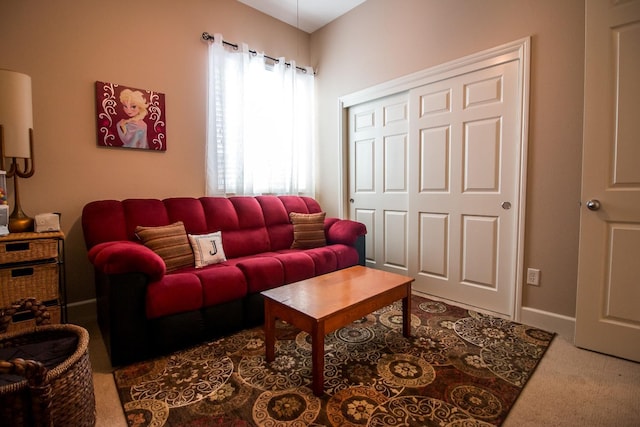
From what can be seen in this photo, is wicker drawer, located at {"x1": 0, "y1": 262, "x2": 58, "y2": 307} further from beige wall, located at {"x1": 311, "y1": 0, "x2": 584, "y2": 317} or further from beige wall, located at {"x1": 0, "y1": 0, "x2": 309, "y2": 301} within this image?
beige wall, located at {"x1": 311, "y1": 0, "x2": 584, "y2": 317}

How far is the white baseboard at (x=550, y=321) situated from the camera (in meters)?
2.13

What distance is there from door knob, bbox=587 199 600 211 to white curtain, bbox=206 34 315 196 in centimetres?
269

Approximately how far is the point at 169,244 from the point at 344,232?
1.54m

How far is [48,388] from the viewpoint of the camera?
106 cm

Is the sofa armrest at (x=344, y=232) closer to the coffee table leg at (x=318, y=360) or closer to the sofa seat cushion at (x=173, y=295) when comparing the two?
the sofa seat cushion at (x=173, y=295)

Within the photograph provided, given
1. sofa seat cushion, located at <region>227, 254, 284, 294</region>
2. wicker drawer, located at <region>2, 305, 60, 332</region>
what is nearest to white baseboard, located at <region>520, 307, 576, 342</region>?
sofa seat cushion, located at <region>227, 254, 284, 294</region>

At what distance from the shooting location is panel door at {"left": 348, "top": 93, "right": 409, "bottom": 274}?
317cm

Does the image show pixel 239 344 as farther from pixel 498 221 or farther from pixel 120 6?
pixel 120 6

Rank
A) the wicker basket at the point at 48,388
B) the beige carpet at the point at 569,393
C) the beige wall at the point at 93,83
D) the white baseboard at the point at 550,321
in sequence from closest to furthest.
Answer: the wicker basket at the point at 48,388
the beige carpet at the point at 569,393
the white baseboard at the point at 550,321
the beige wall at the point at 93,83

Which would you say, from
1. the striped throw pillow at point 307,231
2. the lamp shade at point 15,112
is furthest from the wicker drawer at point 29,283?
the striped throw pillow at point 307,231

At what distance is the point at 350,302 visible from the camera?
167cm

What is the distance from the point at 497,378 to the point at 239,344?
5.03ft

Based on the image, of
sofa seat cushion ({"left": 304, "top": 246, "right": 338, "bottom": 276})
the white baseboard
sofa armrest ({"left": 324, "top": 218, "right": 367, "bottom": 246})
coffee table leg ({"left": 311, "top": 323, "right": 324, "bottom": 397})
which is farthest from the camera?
sofa armrest ({"left": 324, "top": 218, "right": 367, "bottom": 246})

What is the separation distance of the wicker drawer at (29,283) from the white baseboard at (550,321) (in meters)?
3.20
